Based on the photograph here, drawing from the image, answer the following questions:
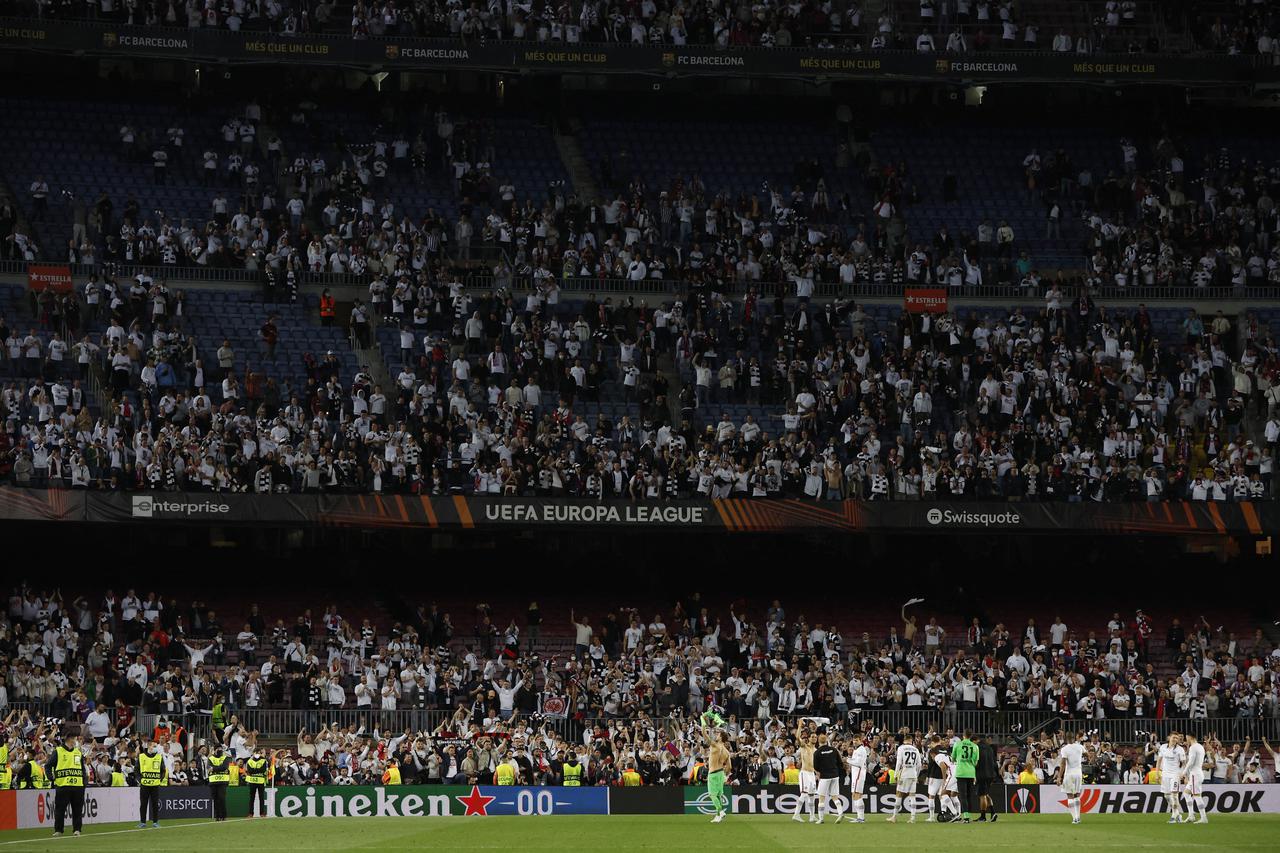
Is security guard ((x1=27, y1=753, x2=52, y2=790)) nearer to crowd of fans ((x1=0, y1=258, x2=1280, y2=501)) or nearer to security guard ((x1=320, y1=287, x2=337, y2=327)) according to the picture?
crowd of fans ((x1=0, y1=258, x2=1280, y2=501))

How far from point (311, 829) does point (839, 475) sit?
17730 millimetres

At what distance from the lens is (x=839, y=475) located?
44.4 metres

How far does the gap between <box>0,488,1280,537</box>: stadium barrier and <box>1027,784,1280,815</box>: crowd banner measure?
887 centimetres

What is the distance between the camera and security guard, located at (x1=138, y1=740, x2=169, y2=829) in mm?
33750

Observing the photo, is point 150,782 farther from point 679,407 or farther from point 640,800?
point 679,407

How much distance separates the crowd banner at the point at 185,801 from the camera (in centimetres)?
3506

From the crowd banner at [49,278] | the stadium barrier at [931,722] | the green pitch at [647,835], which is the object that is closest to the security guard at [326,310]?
the crowd banner at [49,278]

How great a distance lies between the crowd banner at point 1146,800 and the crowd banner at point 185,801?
16.5m

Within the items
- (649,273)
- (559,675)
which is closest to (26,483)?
(559,675)

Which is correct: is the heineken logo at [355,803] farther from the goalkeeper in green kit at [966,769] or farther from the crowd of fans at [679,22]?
the crowd of fans at [679,22]

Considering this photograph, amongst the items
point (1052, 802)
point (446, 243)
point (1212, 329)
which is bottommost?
point (1052, 802)

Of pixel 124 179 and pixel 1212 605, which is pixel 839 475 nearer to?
pixel 1212 605

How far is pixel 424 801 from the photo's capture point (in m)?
36.2

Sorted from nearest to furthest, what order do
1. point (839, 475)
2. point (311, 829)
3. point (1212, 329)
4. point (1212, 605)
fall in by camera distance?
point (311, 829)
point (839, 475)
point (1212, 605)
point (1212, 329)
